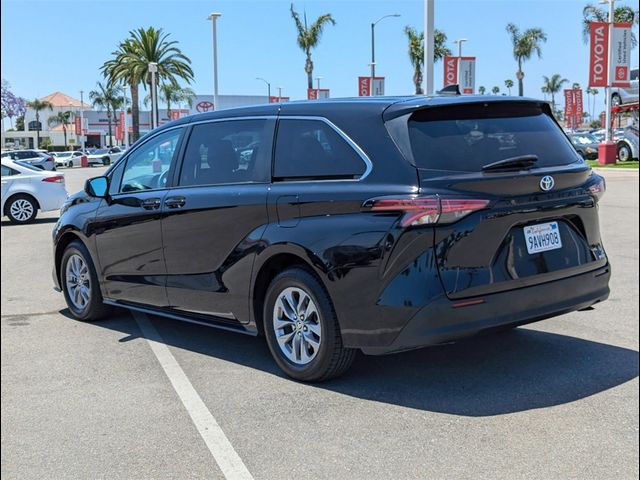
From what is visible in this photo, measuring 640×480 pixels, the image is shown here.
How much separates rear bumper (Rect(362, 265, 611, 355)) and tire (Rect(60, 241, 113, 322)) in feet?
10.5

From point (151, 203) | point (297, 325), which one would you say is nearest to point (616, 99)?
point (151, 203)

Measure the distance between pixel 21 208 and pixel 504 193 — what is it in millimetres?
14284

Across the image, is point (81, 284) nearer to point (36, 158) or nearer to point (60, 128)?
point (36, 158)

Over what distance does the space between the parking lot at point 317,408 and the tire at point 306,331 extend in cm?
13

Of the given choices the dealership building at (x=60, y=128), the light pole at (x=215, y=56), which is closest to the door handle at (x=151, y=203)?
the light pole at (x=215, y=56)

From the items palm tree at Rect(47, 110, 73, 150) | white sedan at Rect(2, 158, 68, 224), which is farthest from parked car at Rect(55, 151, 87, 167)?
palm tree at Rect(47, 110, 73, 150)

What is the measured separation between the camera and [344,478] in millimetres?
3504

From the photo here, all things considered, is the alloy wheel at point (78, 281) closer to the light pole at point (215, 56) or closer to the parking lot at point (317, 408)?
the parking lot at point (317, 408)

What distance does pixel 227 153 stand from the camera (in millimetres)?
5438

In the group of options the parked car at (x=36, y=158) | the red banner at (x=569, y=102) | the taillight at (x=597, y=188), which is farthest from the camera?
the red banner at (x=569, y=102)

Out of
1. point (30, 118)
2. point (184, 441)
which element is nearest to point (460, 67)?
point (184, 441)

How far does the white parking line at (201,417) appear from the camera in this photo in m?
3.66

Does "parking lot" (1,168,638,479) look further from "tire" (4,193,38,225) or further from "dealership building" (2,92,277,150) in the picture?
"dealership building" (2,92,277,150)

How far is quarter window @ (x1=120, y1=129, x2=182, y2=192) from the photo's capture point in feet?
19.5
